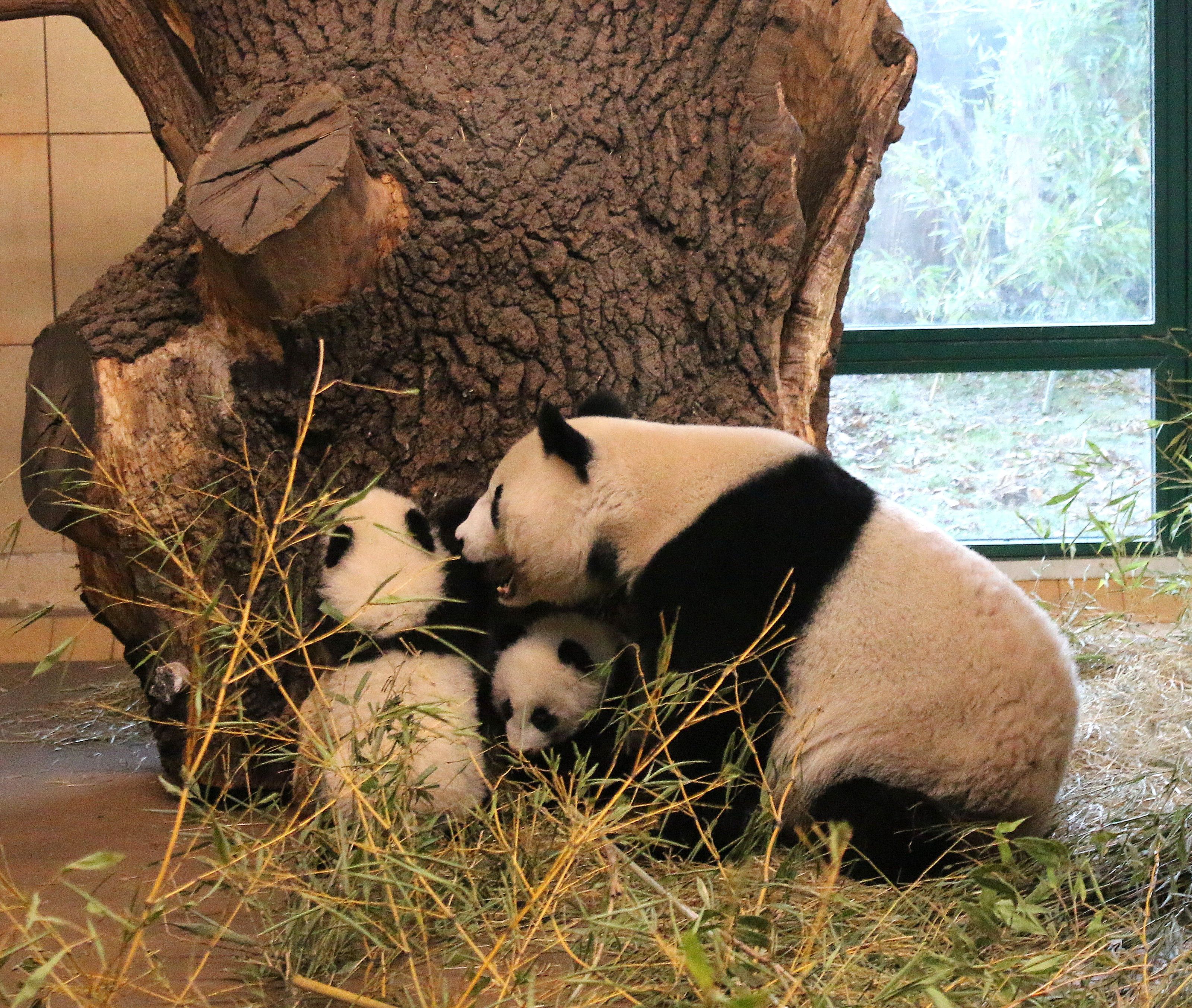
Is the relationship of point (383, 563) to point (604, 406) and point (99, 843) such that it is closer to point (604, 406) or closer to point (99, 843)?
point (604, 406)

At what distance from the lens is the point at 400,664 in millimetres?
2514

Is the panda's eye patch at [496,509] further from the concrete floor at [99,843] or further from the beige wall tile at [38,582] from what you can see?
the beige wall tile at [38,582]

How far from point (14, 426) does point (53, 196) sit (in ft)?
3.55

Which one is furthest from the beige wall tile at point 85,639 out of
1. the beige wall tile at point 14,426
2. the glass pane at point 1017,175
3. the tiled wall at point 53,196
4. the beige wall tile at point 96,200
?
the glass pane at point 1017,175

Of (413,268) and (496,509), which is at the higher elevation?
(413,268)

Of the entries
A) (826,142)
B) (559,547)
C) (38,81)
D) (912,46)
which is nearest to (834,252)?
(826,142)

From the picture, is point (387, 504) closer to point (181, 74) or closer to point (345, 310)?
point (345, 310)

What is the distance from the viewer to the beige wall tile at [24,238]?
17.0ft

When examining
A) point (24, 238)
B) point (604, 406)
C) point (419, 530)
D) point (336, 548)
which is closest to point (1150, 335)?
point (604, 406)

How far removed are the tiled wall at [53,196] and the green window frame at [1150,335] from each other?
145 inches

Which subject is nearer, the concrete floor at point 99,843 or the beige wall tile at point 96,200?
the concrete floor at point 99,843

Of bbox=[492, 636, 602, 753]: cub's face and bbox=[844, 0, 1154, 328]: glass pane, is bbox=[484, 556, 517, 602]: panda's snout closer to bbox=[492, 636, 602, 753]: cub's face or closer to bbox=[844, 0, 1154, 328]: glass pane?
bbox=[492, 636, 602, 753]: cub's face

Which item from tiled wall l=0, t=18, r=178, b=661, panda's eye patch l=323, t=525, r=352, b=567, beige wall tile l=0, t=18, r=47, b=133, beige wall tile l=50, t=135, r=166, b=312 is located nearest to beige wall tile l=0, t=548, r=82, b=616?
tiled wall l=0, t=18, r=178, b=661

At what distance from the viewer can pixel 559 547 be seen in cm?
248
